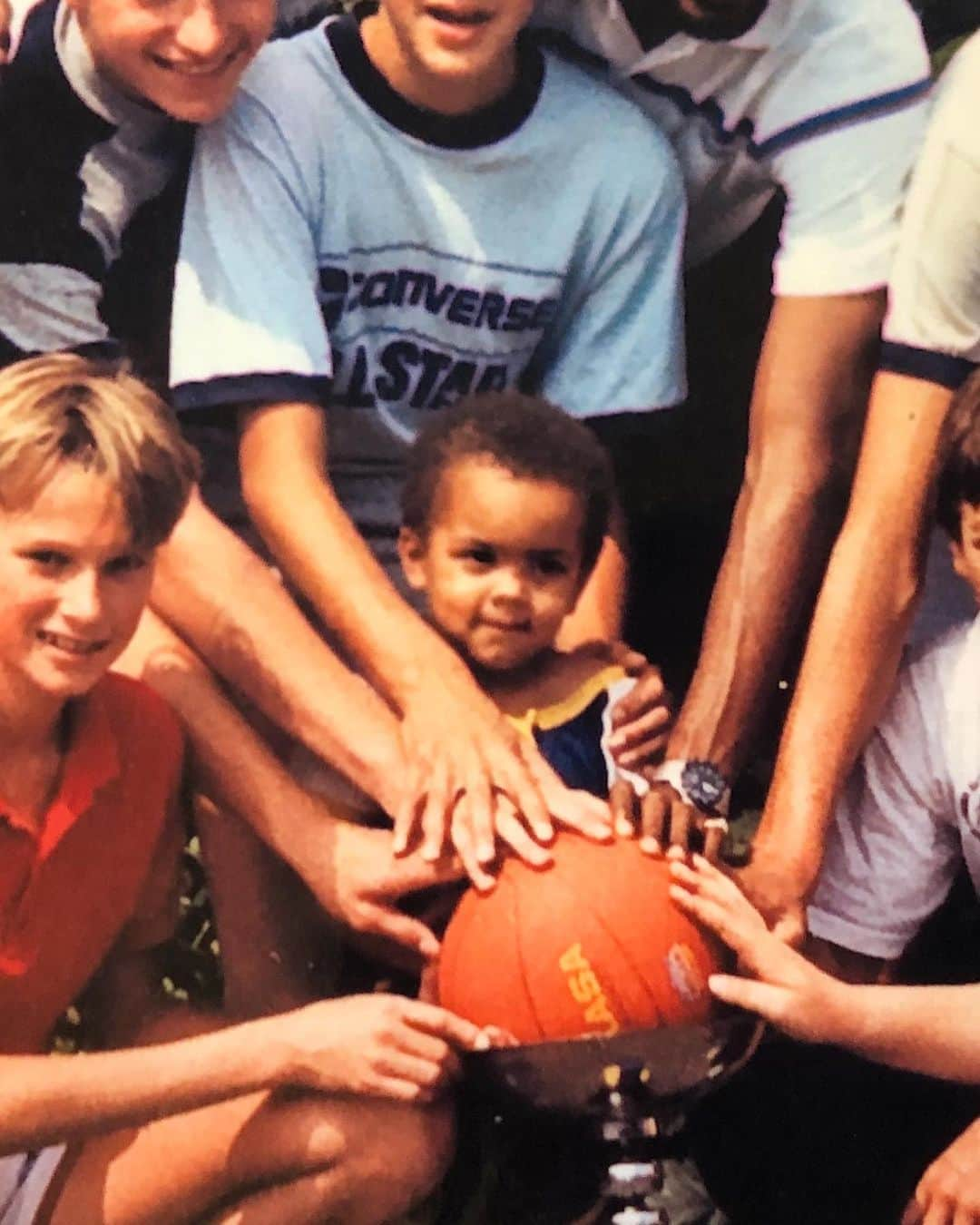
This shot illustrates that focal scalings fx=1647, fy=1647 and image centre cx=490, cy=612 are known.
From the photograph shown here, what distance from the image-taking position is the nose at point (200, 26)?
104 cm

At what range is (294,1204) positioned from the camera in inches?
38.7

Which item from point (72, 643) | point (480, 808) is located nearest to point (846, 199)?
point (480, 808)

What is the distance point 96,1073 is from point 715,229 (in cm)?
67

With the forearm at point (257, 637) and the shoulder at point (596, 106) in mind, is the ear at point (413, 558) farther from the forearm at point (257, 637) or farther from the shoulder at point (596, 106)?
the shoulder at point (596, 106)

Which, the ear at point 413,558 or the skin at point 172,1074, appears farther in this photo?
the ear at point 413,558

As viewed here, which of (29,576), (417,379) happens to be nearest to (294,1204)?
(29,576)

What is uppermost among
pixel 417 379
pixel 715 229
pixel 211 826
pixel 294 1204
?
pixel 715 229

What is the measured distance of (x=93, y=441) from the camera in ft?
3.13

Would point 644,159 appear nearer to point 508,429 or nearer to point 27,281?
point 508,429

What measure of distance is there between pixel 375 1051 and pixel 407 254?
0.51 meters

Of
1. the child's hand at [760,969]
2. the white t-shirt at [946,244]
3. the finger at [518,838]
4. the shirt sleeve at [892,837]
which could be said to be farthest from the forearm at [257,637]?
the white t-shirt at [946,244]

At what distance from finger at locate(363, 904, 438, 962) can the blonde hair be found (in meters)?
0.26

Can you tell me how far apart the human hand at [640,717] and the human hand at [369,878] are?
15cm

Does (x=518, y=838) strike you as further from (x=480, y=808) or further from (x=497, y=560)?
(x=497, y=560)
